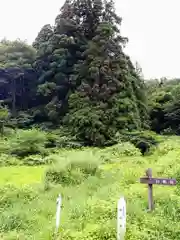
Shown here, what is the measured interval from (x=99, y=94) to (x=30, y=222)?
20.6 meters

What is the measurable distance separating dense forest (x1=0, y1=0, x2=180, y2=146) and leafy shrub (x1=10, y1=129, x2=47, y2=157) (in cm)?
442

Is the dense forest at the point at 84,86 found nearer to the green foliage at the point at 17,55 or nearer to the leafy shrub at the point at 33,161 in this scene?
the green foliage at the point at 17,55

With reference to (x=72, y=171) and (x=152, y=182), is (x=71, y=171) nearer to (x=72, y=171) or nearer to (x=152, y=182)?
(x=72, y=171)

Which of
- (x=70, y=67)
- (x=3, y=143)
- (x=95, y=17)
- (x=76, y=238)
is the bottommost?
(x=76, y=238)

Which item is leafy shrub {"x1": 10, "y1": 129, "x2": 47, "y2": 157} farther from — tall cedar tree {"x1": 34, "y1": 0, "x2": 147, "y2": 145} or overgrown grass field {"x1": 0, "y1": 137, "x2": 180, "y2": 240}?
overgrown grass field {"x1": 0, "y1": 137, "x2": 180, "y2": 240}

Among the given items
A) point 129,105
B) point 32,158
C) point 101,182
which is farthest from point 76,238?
point 129,105

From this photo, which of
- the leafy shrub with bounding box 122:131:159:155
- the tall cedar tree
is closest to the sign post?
the leafy shrub with bounding box 122:131:159:155

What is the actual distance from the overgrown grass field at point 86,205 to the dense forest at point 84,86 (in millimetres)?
13716

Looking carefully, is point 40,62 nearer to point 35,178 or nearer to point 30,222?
point 35,178

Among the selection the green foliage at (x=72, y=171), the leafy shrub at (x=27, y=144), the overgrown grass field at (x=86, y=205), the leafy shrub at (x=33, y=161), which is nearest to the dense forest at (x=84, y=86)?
the leafy shrub at (x=27, y=144)

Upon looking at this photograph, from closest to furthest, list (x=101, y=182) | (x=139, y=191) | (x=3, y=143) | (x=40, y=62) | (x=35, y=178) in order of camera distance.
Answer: (x=139, y=191), (x=101, y=182), (x=35, y=178), (x=3, y=143), (x=40, y=62)

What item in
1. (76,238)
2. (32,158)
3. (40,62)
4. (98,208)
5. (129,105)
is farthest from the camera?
(40,62)

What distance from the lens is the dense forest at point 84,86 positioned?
90.0 feet

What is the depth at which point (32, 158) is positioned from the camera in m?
20.3
